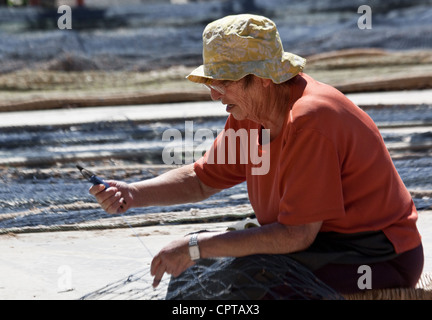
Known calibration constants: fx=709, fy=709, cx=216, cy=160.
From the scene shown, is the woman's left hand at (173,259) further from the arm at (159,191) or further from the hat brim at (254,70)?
the hat brim at (254,70)

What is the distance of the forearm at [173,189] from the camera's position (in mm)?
2475

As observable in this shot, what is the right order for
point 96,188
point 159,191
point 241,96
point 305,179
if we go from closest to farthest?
Result: point 305,179
point 241,96
point 96,188
point 159,191

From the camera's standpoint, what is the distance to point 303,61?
83.5 inches

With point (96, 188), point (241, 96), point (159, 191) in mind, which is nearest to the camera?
point (241, 96)

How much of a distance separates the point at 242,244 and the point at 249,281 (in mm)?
150

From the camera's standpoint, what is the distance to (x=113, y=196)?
7.57ft

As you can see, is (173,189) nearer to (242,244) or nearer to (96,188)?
(96,188)

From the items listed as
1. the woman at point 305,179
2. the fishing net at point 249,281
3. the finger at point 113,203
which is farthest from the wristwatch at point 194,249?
the finger at point 113,203

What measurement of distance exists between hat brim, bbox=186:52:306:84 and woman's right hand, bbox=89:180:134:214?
0.51 metres

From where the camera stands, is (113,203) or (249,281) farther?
(113,203)

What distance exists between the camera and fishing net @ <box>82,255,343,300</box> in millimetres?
2076

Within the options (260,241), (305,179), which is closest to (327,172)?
(305,179)

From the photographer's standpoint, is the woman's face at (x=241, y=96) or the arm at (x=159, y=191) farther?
the arm at (x=159, y=191)
